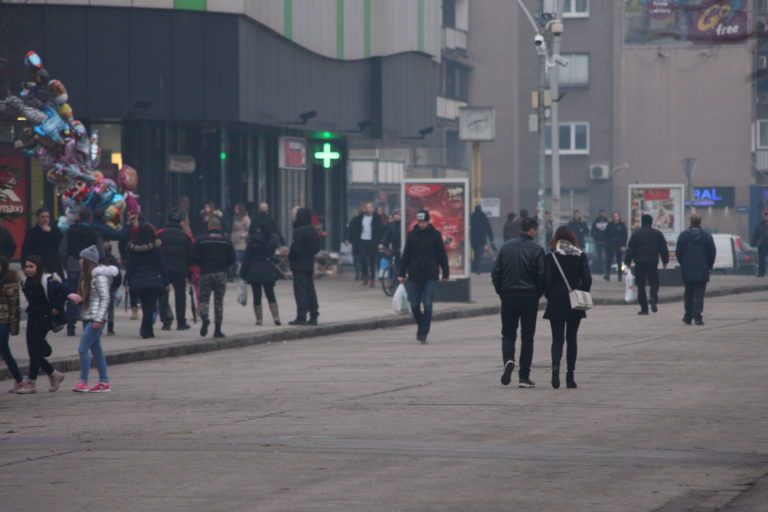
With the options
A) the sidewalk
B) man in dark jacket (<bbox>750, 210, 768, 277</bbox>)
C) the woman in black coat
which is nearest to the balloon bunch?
the sidewalk

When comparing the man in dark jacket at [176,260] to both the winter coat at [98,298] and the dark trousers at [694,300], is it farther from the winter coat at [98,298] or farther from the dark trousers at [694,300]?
the dark trousers at [694,300]

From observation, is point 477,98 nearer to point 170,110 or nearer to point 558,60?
point 558,60

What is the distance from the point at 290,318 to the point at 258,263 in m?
2.16

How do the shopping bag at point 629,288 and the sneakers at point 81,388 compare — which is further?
the shopping bag at point 629,288

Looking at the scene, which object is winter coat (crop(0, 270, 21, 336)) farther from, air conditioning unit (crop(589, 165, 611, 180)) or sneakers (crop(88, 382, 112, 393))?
air conditioning unit (crop(589, 165, 611, 180))

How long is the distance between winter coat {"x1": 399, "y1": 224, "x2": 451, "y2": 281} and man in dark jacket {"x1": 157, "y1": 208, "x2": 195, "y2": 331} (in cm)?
338

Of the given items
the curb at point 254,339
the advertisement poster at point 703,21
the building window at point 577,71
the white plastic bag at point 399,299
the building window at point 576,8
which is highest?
the building window at point 576,8

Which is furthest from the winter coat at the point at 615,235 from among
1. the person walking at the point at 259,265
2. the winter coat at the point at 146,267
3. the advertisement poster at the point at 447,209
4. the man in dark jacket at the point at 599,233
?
the winter coat at the point at 146,267

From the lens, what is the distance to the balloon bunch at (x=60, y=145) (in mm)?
23688

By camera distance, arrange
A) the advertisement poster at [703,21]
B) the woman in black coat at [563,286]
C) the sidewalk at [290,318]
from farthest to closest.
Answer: the sidewalk at [290,318] → the woman in black coat at [563,286] → the advertisement poster at [703,21]

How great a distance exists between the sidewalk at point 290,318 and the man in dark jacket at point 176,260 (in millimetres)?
270

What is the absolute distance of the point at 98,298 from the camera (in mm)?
14602

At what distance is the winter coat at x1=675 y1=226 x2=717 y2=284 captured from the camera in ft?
76.4

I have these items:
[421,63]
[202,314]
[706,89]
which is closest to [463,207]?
[202,314]
